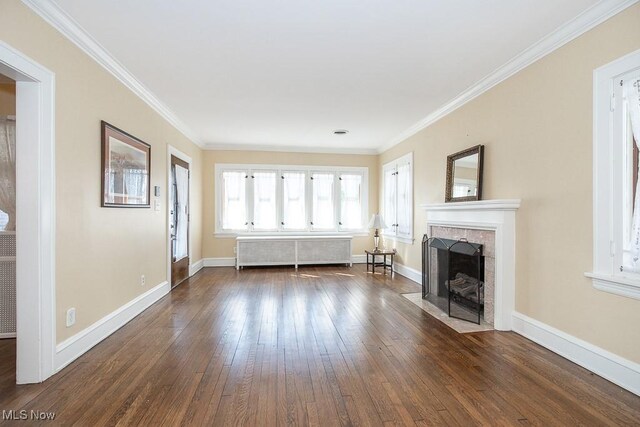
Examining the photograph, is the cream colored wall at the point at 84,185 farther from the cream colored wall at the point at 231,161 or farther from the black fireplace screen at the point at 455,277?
the black fireplace screen at the point at 455,277

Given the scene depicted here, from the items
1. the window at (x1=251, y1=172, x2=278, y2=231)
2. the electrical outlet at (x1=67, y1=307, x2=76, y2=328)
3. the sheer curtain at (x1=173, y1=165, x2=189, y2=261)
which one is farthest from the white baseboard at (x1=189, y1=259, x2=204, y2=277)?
the electrical outlet at (x1=67, y1=307, x2=76, y2=328)

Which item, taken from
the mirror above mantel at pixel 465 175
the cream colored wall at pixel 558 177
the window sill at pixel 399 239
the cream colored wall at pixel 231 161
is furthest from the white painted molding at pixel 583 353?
the cream colored wall at pixel 231 161

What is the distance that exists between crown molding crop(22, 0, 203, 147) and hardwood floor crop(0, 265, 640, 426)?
2504mm

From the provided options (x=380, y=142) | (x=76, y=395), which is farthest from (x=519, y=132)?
(x=76, y=395)

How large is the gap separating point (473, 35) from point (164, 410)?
346cm

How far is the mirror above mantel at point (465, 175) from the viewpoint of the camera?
362 cm

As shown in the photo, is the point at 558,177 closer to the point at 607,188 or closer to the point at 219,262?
the point at 607,188

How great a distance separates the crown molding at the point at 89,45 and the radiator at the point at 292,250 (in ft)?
9.92

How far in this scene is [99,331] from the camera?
284cm

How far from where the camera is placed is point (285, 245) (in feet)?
21.3

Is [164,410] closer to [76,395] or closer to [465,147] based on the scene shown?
[76,395]

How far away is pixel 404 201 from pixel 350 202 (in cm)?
159

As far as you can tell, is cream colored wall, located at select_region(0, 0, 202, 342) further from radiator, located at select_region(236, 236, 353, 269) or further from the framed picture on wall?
radiator, located at select_region(236, 236, 353, 269)

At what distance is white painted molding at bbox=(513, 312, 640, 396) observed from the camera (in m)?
2.07
